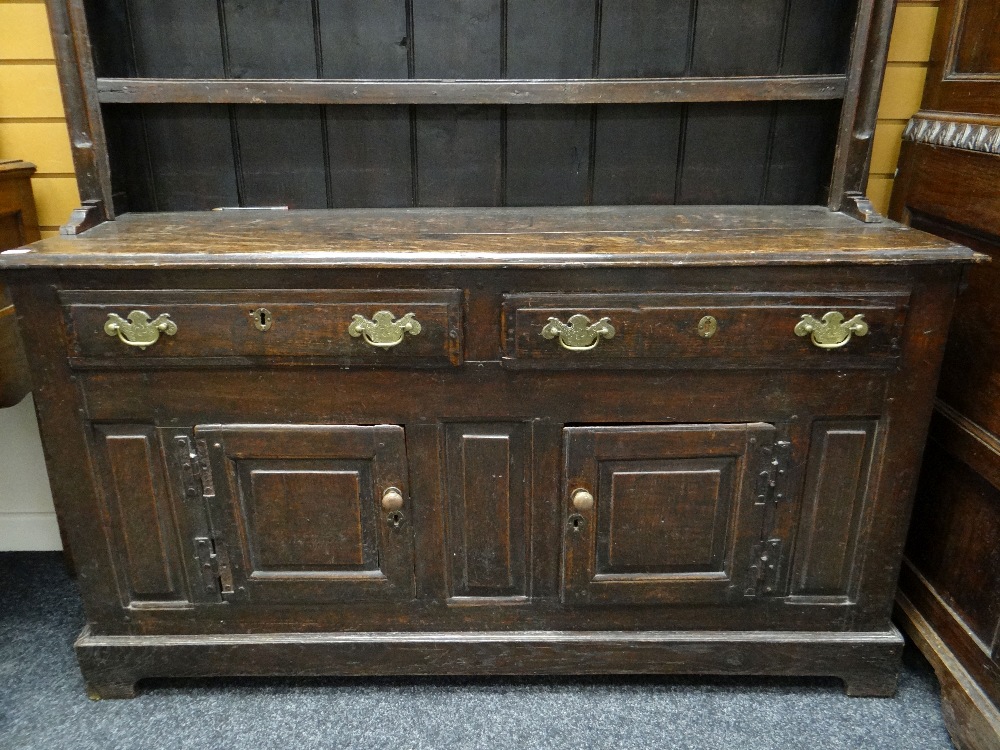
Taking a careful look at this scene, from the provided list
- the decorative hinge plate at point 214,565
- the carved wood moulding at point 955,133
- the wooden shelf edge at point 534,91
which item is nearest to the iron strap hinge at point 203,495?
the decorative hinge plate at point 214,565

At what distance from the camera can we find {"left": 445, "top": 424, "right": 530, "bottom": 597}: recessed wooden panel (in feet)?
4.68

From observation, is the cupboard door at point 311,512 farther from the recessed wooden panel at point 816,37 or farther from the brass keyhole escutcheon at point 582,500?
the recessed wooden panel at point 816,37

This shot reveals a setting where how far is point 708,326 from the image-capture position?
4.34ft

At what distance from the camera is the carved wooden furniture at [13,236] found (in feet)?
5.38

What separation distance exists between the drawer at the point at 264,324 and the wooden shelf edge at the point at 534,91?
1.74 ft

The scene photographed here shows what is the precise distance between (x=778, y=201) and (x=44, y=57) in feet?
5.70

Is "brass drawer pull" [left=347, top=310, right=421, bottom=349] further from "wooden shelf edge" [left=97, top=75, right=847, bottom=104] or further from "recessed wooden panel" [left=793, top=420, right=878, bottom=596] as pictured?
"recessed wooden panel" [left=793, top=420, right=878, bottom=596]

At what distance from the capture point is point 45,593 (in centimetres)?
194

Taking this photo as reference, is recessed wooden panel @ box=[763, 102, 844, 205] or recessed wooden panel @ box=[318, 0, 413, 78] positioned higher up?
recessed wooden panel @ box=[318, 0, 413, 78]

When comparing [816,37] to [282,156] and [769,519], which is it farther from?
[282,156]

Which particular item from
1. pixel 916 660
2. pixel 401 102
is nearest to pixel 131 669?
pixel 401 102

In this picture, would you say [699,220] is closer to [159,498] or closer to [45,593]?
[159,498]

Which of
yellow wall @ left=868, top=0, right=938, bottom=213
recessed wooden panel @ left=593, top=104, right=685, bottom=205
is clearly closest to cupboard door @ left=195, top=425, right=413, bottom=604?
recessed wooden panel @ left=593, top=104, right=685, bottom=205

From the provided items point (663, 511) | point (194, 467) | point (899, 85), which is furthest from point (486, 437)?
point (899, 85)
